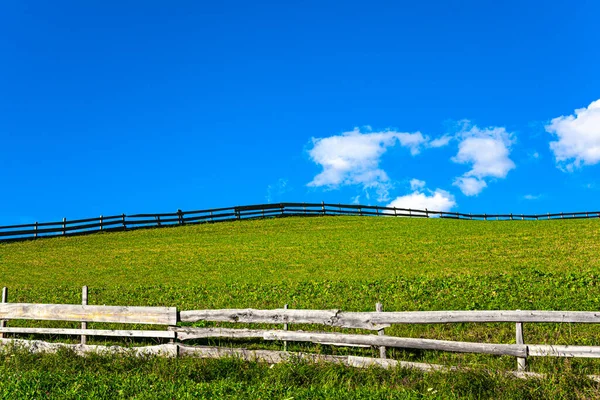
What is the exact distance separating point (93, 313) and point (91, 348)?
1104 millimetres

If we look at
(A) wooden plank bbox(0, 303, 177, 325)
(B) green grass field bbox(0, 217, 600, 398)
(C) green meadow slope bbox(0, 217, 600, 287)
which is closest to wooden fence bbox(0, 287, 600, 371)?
(A) wooden plank bbox(0, 303, 177, 325)

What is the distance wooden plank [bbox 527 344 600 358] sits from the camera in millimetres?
8992

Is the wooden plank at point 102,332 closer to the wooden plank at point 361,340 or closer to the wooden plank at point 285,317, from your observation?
the wooden plank at point 361,340

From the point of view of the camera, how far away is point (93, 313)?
42.2ft

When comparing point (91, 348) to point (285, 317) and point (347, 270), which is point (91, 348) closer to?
point (285, 317)

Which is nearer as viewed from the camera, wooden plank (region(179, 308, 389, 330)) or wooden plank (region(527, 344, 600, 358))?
wooden plank (region(527, 344, 600, 358))

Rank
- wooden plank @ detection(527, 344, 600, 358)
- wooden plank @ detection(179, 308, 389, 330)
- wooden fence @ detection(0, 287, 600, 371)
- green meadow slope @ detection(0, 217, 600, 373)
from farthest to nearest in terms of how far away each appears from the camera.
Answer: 1. green meadow slope @ detection(0, 217, 600, 373)
2. wooden plank @ detection(179, 308, 389, 330)
3. wooden fence @ detection(0, 287, 600, 371)
4. wooden plank @ detection(527, 344, 600, 358)

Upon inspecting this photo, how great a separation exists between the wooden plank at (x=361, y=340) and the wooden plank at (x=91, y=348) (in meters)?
0.45

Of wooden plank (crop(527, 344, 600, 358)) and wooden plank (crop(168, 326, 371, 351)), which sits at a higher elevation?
wooden plank (crop(168, 326, 371, 351))

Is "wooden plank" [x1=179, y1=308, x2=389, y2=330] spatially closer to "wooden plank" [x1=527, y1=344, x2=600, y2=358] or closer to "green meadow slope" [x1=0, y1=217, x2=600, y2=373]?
"green meadow slope" [x1=0, y1=217, x2=600, y2=373]

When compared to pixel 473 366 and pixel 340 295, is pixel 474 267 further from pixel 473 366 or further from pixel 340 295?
pixel 473 366

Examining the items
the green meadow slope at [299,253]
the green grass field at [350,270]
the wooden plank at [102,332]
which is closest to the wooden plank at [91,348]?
the wooden plank at [102,332]

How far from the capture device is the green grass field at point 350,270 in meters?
15.3

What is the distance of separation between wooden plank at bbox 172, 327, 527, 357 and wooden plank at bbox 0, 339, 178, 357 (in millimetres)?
450
